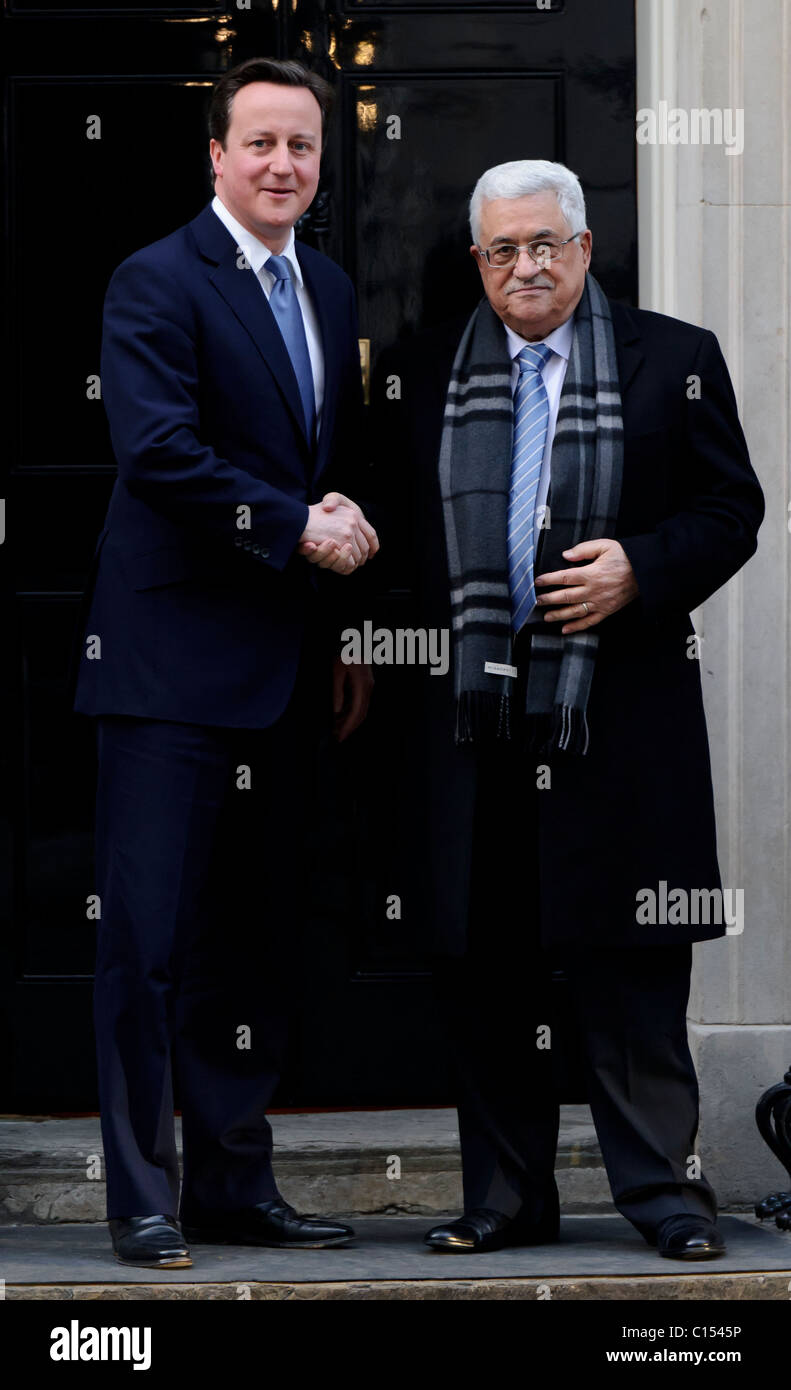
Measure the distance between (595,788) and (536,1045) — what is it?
20.9 inches

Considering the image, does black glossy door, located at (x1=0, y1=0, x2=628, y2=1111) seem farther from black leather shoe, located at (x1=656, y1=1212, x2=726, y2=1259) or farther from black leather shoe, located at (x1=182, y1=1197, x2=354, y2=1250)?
black leather shoe, located at (x1=656, y1=1212, x2=726, y2=1259)

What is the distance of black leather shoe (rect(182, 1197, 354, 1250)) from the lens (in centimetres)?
411

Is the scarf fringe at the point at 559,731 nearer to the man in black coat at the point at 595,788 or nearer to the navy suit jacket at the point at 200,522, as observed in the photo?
the man in black coat at the point at 595,788

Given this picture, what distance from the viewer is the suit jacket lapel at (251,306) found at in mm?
4000

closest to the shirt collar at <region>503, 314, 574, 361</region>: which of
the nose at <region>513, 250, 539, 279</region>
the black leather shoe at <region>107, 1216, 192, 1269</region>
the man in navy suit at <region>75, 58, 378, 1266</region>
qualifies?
the nose at <region>513, 250, 539, 279</region>

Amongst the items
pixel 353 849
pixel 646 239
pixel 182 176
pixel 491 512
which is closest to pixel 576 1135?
pixel 353 849

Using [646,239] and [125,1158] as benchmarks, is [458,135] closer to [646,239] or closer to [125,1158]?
[646,239]

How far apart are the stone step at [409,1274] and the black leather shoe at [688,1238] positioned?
0.07 feet

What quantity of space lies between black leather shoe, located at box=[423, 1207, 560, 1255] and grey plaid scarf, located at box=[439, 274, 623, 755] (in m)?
0.94

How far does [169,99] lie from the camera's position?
16.5ft

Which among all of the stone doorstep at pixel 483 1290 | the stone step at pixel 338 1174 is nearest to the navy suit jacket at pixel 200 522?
the stone doorstep at pixel 483 1290

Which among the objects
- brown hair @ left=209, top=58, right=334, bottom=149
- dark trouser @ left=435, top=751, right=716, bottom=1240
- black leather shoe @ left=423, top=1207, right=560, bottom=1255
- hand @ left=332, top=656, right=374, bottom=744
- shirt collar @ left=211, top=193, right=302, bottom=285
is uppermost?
brown hair @ left=209, top=58, right=334, bottom=149

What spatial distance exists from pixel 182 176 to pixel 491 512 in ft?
5.00

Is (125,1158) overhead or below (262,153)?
below
